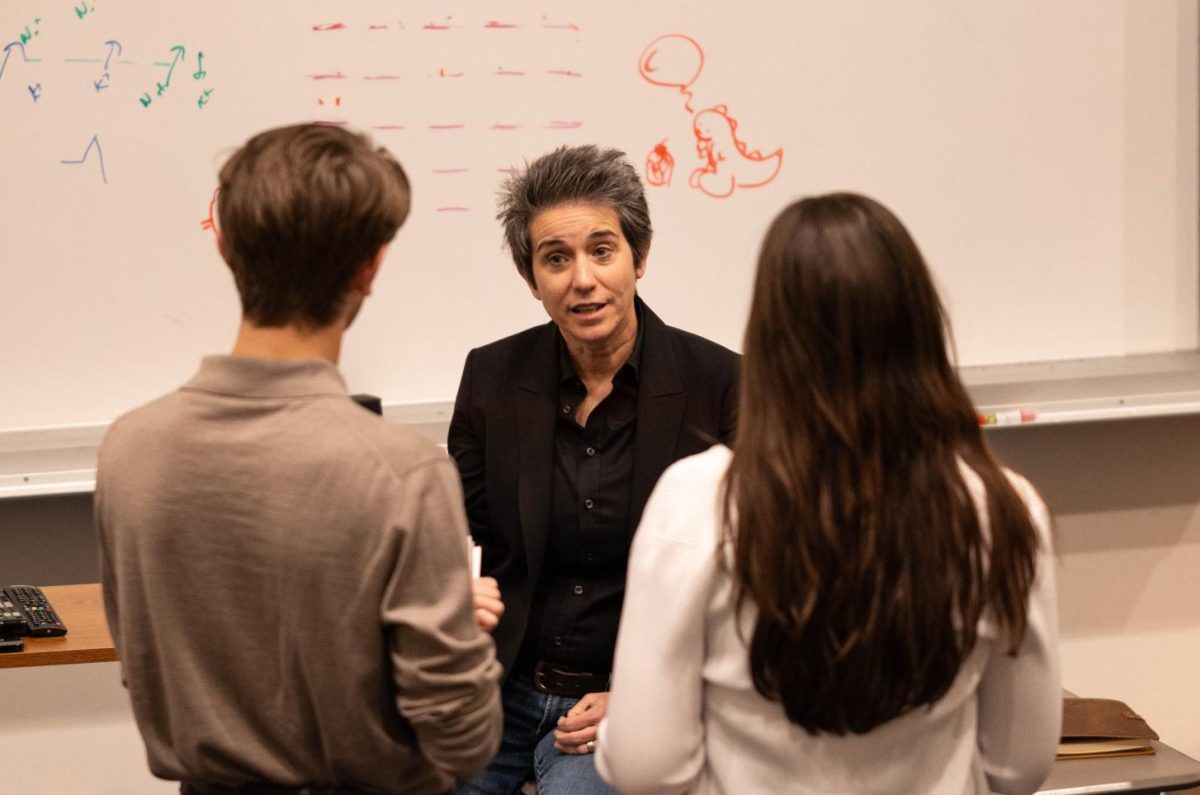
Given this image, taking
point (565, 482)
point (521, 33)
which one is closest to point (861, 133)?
point (521, 33)

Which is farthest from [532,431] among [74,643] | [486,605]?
[74,643]

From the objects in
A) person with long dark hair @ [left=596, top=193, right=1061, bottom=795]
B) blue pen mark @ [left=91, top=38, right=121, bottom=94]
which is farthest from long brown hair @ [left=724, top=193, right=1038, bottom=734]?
blue pen mark @ [left=91, top=38, right=121, bottom=94]

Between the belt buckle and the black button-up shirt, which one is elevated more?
the black button-up shirt

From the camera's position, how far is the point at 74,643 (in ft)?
6.49

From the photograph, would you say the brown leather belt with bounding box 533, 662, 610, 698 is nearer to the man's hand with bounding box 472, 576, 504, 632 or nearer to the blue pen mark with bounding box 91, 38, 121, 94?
the man's hand with bounding box 472, 576, 504, 632

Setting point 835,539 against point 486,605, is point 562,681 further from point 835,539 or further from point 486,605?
point 835,539

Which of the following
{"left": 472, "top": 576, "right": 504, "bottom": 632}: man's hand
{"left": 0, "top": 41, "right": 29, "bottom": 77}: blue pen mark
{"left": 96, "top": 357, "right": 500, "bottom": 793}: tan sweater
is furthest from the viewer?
{"left": 0, "top": 41, "right": 29, "bottom": 77}: blue pen mark

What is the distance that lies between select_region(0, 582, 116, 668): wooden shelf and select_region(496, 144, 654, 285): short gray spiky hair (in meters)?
0.89

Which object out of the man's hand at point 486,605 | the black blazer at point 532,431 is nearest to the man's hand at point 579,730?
the black blazer at point 532,431

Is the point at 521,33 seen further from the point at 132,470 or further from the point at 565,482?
the point at 132,470

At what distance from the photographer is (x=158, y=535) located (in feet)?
4.01

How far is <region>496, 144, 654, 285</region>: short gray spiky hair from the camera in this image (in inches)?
82.4

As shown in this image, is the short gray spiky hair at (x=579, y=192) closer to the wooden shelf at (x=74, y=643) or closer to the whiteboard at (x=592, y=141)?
the whiteboard at (x=592, y=141)

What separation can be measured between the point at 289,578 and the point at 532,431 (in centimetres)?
91
